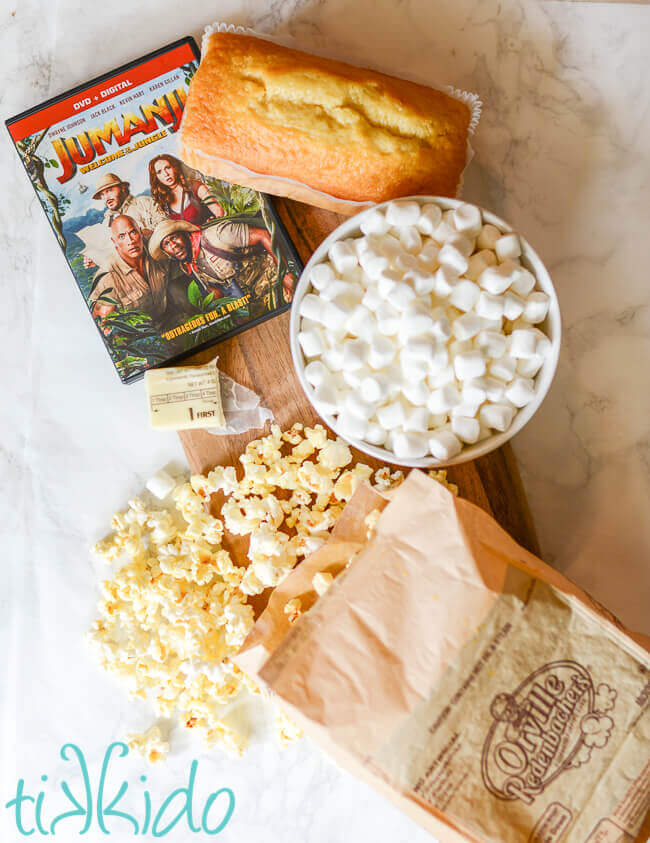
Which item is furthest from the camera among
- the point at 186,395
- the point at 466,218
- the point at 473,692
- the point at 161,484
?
the point at 161,484

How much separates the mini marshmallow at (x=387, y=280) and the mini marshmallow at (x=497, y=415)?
20 centimetres

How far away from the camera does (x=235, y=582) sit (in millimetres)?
1053

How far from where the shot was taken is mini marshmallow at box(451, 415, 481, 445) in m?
0.85

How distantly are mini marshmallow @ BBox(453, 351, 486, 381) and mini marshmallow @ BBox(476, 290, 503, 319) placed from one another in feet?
0.17

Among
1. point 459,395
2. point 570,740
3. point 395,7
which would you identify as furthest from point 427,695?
point 395,7

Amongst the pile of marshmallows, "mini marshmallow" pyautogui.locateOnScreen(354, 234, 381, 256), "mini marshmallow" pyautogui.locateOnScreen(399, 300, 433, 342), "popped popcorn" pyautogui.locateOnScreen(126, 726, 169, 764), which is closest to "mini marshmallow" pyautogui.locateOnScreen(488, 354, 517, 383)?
the pile of marshmallows

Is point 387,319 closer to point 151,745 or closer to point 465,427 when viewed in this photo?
point 465,427

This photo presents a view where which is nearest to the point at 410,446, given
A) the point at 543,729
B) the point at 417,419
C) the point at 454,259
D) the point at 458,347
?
the point at 417,419

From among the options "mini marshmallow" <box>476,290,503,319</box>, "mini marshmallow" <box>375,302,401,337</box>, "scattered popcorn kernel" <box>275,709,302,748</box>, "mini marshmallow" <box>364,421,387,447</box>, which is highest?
"mini marshmallow" <box>476,290,503,319</box>

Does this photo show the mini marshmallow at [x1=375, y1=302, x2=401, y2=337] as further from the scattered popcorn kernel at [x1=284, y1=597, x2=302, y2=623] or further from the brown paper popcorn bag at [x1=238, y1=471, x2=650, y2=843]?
the scattered popcorn kernel at [x1=284, y1=597, x2=302, y2=623]

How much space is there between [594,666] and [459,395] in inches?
14.2

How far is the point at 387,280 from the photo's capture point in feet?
2.63

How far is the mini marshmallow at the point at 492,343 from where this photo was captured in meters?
0.83

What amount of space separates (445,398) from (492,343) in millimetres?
92
